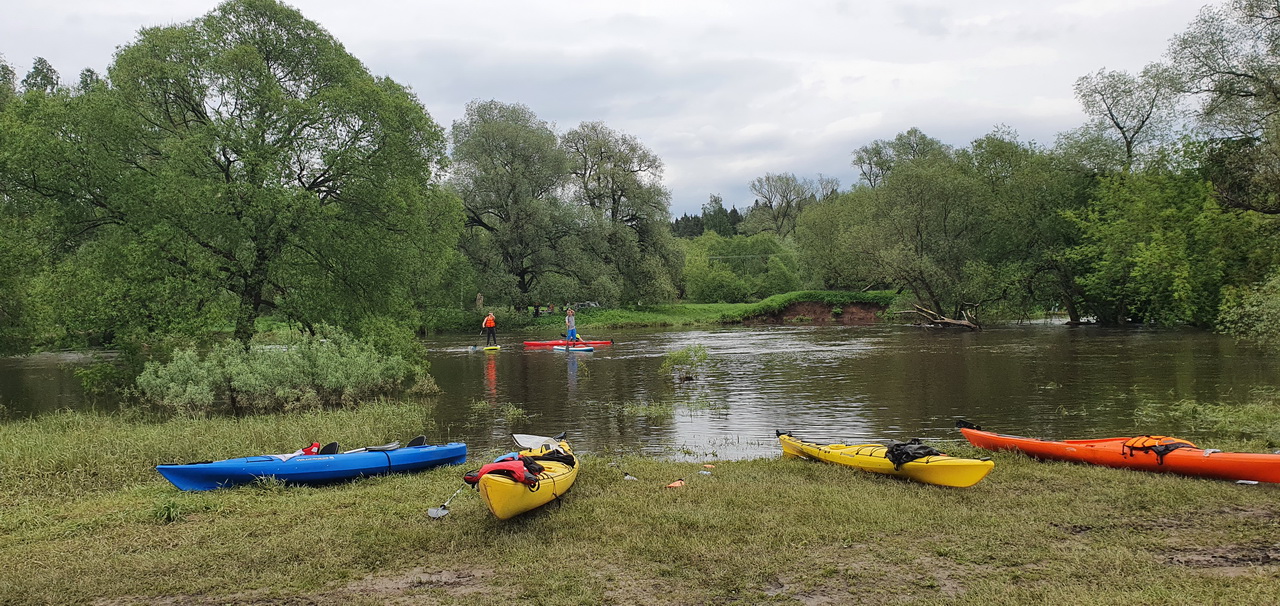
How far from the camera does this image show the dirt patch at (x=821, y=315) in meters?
54.5

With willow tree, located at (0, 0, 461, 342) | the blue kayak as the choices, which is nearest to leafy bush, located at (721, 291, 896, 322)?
willow tree, located at (0, 0, 461, 342)

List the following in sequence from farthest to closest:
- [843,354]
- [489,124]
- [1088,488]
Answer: [489,124]
[843,354]
[1088,488]

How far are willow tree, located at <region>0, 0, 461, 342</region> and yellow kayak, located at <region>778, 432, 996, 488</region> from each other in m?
14.5

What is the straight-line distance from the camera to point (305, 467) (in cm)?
1012

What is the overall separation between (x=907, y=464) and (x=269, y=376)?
46.2 ft

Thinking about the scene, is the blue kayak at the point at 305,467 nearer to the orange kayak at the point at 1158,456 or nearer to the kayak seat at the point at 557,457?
the kayak seat at the point at 557,457

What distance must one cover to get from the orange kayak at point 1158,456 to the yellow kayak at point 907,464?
110 centimetres

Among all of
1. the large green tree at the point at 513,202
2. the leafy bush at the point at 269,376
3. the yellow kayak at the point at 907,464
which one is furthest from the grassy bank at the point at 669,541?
the large green tree at the point at 513,202

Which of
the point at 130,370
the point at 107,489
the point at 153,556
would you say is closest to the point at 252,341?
the point at 130,370

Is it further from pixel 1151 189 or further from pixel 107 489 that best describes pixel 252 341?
pixel 1151 189

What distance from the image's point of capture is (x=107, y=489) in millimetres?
10219

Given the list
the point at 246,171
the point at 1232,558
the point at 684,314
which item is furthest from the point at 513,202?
the point at 1232,558

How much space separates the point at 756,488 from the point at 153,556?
20.8ft

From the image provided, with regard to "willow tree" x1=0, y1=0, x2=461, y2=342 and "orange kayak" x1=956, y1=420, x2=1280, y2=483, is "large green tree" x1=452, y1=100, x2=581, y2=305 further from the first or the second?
"orange kayak" x1=956, y1=420, x2=1280, y2=483
